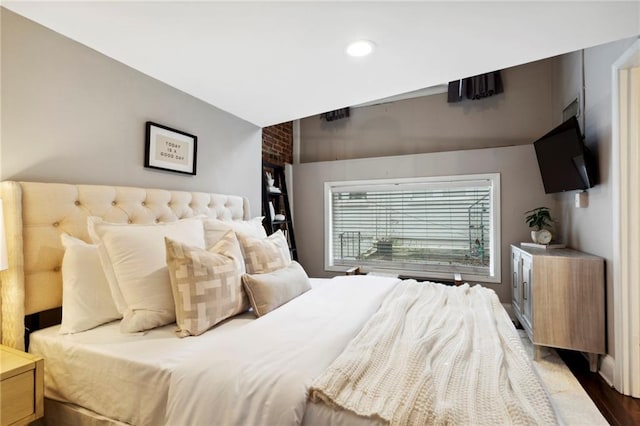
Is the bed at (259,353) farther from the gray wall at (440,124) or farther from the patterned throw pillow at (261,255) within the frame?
the gray wall at (440,124)

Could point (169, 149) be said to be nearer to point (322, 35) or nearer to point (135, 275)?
point (135, 275)

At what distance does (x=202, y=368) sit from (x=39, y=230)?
1130 mm

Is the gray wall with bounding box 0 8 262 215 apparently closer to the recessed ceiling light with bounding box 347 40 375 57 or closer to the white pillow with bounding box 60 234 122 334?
the white pillow with bounding box 60 234 122 334

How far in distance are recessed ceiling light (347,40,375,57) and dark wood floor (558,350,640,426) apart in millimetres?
2656

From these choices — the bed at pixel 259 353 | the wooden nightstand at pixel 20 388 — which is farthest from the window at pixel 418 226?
the wooden nightstand at pixel 20 388

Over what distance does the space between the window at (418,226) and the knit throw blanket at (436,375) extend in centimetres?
246

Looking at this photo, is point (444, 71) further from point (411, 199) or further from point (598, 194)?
point (411, 199)

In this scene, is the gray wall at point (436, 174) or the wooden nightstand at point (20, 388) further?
the gray wall at point (436, 174)

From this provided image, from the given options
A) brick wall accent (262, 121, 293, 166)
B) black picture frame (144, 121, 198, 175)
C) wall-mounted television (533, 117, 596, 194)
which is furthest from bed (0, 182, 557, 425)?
brick wall accent (262, 121, 293, 166)

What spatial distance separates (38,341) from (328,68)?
2.18 m

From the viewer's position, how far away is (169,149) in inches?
89.1

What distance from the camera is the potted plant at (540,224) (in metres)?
3.05

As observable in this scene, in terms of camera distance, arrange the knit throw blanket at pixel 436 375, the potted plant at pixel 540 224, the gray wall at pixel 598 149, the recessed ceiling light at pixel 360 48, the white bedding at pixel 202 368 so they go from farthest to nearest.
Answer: the potted plant at pixel 540 224, the gray wall at pixel 598 149, the recessed ceiling light at pixel 360 48, the white bedding at pixel 202 368, the knit throw blanket at pixel 436 375

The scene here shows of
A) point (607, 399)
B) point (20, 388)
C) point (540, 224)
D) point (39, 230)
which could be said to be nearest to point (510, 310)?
point (540, 224)
